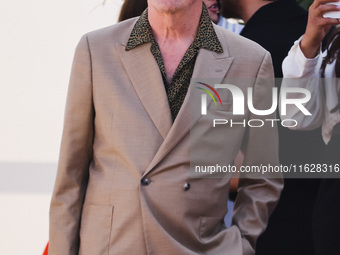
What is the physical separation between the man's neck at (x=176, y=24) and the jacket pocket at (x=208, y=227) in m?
0.64

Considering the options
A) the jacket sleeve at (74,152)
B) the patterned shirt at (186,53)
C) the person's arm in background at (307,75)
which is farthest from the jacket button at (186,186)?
the person's arm in background at (307,75)

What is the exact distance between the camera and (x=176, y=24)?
9.39 feet

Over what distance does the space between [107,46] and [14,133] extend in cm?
424

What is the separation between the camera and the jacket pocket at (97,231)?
2697 millimetres

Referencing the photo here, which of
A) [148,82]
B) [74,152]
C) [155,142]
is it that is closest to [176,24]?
[148,82]

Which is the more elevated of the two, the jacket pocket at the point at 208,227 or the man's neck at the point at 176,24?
the man's neck at the point at 176,24

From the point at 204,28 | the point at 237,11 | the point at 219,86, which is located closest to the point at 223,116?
the point at 219,86

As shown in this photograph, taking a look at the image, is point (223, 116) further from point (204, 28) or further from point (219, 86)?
point (204, 28)

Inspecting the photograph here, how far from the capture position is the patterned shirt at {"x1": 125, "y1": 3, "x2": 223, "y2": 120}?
9.31 feet

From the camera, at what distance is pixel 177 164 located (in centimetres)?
274

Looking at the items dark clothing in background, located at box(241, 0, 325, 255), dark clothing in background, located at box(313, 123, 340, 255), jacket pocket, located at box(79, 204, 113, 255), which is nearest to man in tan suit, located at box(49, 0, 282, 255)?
jacket pocket, located at box(79, 204, 113, 255)

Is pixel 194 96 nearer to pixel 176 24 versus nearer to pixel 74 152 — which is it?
pixel 176 24

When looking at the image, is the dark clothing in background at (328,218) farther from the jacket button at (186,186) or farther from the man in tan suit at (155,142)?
the jacket button at (186,186)

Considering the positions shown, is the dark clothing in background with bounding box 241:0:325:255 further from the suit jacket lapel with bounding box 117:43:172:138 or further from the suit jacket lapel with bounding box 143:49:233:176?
the suit jacket lapel with bounding box 117:43:172:138
